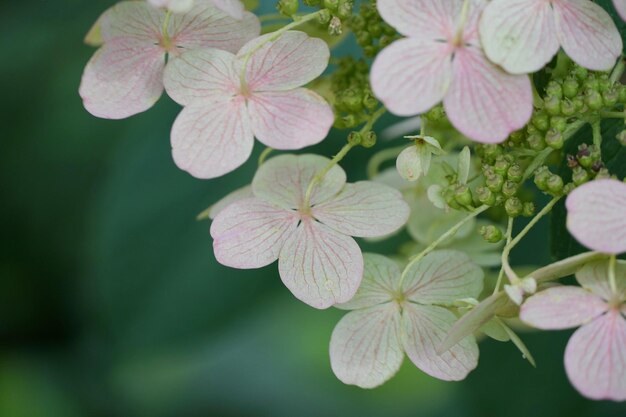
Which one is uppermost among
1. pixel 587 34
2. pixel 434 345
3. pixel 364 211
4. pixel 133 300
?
pixel 587 34

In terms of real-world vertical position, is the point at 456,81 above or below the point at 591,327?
above

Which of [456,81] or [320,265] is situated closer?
[456,81]

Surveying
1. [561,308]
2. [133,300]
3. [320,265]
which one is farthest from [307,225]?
[133,300]

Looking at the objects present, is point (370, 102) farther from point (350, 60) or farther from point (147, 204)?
point (147, 204)

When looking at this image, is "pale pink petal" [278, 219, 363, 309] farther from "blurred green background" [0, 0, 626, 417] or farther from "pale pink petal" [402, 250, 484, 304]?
"blurred green background" [0, 0, 626, 417]

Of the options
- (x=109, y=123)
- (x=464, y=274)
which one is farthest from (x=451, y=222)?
(x=109, y=123)

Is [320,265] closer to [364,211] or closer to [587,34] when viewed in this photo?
[364,211]

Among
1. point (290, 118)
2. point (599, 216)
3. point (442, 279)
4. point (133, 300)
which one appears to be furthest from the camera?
point (133, 300)
